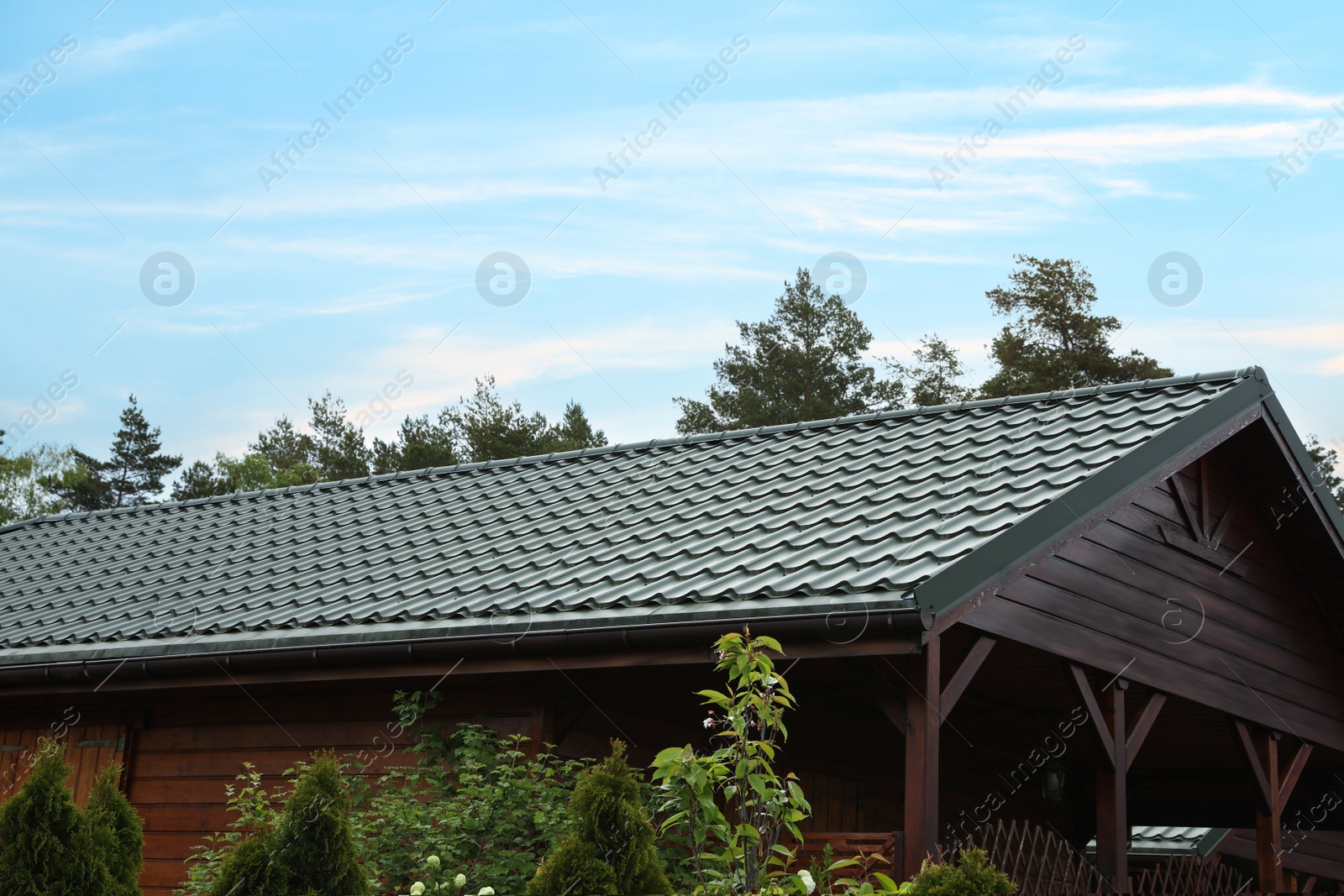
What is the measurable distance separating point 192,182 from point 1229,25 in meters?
11.2

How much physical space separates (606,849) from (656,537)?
399 cm

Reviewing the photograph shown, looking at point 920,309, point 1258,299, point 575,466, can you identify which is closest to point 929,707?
point 575,466

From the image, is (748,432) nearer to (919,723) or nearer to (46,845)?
(919,723)

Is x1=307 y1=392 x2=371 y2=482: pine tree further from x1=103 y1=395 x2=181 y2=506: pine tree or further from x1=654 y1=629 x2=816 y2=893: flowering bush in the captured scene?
x1=654 y1=629 x2=816 y2=893: flowering bush

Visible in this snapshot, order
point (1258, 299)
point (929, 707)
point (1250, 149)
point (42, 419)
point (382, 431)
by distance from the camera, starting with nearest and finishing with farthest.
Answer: point (929, 707)
point (42, 419)
point (1258, 299)
point (1250, 149)
point (382, 431)

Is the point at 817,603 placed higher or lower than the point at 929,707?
higher

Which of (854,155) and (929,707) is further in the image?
(854,155)

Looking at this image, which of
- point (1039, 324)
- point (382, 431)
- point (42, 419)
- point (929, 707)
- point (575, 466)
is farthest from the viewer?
point (382, 431)

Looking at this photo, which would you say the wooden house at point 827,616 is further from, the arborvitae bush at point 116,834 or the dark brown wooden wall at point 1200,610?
the arborvitae bush at point 116,834

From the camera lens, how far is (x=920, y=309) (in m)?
42.1

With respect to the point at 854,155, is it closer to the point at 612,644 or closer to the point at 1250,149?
the point at 1250,149

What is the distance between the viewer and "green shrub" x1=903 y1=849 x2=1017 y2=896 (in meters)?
4.57

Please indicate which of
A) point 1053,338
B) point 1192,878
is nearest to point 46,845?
point 1192,878

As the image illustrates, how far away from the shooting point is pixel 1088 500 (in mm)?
7730
